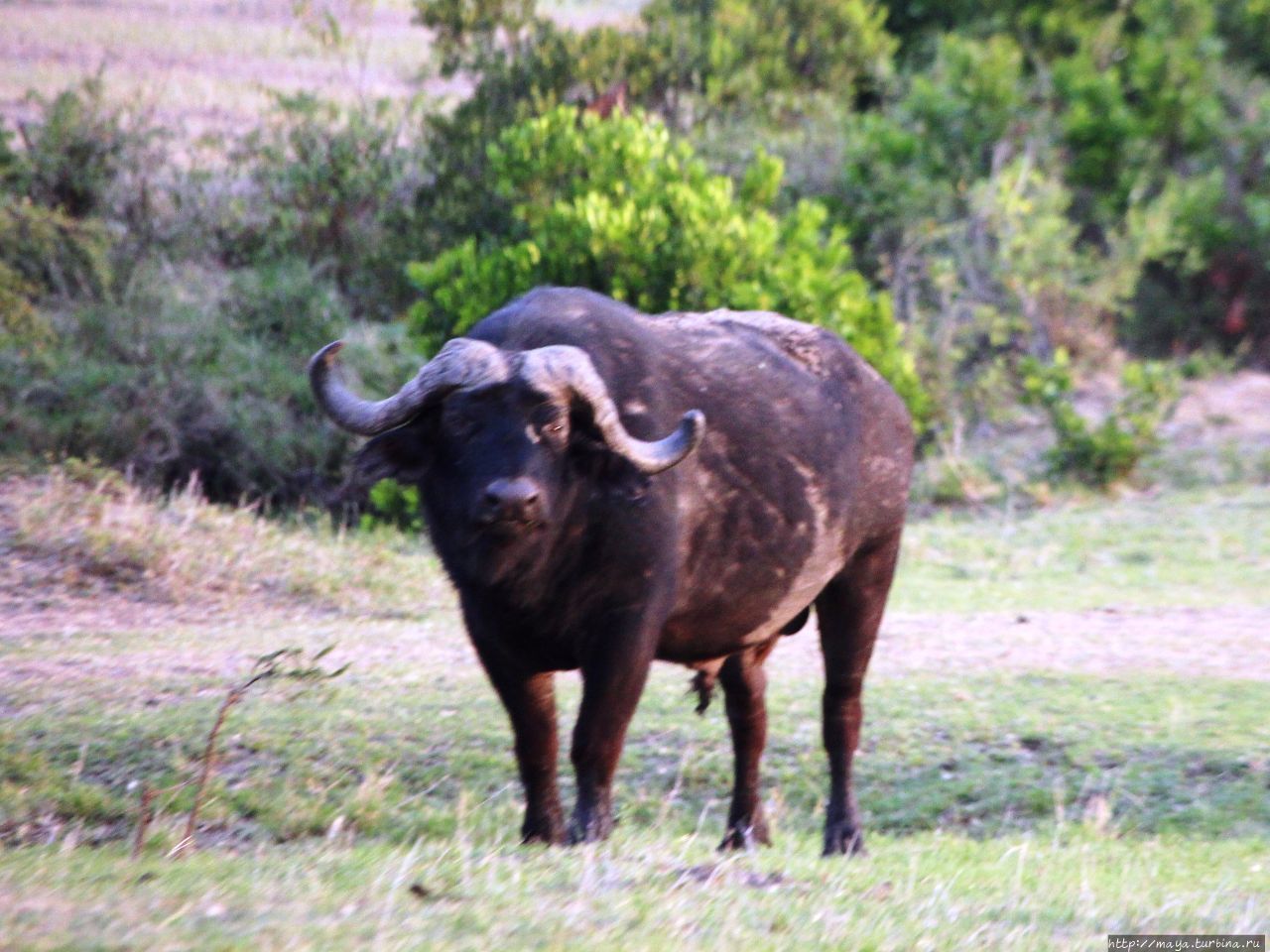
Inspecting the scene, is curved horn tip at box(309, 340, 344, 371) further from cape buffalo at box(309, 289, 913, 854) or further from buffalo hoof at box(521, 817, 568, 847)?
buffalo hoof at box(521, 817, 568, 847)

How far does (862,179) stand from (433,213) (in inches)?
234

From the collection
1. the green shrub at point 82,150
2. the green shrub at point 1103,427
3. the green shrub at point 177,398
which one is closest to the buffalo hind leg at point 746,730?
the green shrub at point 177,398

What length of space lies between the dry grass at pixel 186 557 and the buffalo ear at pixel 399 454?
18.5 feet

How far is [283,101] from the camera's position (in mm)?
19484

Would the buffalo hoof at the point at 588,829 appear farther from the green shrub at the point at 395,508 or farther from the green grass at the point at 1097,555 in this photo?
the green shrub at the point at 395,508

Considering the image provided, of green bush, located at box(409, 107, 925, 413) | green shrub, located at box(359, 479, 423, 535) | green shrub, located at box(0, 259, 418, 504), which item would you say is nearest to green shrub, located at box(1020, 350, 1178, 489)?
green bush, located at box(409, 107, 925, 413)

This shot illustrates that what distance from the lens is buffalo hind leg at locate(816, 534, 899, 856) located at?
716cm

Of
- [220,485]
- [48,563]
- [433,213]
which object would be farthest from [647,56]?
[48,563]

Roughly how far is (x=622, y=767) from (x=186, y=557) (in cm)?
456

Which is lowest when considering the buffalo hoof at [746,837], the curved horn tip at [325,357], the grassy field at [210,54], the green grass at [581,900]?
the buffalo hoof at [746,837]

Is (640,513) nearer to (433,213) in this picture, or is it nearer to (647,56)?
(433,213)

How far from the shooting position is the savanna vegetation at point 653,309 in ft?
17.2

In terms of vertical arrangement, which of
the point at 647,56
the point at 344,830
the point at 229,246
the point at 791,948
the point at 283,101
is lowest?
the point at 344,830

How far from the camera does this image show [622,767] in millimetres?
7988
